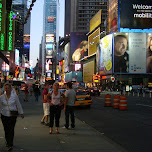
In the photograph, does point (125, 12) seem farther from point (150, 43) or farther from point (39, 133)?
point (39, 133)

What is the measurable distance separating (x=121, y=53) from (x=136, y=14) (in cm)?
1426

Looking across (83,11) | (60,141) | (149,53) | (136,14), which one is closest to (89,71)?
(136,14)

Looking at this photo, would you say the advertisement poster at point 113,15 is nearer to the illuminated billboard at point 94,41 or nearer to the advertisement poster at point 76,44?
the illuminated billboard at point 94,41

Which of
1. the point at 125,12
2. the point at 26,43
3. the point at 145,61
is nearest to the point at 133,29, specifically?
the point at 125,12

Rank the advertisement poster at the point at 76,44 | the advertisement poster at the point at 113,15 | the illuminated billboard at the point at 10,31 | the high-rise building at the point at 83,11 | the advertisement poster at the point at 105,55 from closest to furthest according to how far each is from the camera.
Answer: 1. the illuminated billboard at the point at 10,31
2. the advertisement poster at the point at 105,55
3. the advertisement poster at the point at 113,15
4. the advertisement poster at the point at 76,44
5. the high-rise building at the point at 83,11

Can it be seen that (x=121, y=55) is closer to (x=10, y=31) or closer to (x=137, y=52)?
(x=137, y=52)

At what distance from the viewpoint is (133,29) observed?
8575 cm

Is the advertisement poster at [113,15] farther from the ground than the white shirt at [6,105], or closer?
farther from the ground

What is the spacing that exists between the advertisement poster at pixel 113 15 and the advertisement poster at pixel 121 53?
15.9ft

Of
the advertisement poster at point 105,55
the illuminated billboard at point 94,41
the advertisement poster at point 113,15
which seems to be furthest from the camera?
the illuminated billboard at point 94,41

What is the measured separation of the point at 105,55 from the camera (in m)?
87.9

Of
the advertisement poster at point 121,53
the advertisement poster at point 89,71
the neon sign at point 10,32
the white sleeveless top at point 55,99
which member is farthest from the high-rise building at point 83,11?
the white sleeveless top at point 55,99

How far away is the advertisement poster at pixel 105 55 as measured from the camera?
275ft

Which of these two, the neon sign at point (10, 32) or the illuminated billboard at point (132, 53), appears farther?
the illuminated billboard at point (132, 53)
